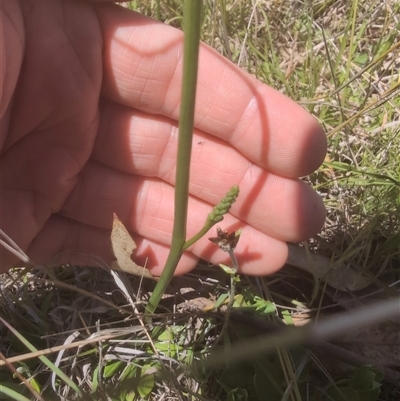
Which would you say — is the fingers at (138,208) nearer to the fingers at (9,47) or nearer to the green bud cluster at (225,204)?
the fingers at (9,47)

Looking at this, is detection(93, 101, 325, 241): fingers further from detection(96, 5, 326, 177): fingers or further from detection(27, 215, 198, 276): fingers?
detection(27, 215, 198, 276): fingers

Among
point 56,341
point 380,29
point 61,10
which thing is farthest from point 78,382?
point 380,29

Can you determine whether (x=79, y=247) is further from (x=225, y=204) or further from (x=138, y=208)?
(x=225, y=204)

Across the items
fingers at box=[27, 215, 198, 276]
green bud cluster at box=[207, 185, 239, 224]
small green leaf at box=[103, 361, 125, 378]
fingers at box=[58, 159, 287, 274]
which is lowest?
small green leaf at box=[103, 361, 125, 378]

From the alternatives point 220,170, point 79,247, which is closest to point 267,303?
point 220,170

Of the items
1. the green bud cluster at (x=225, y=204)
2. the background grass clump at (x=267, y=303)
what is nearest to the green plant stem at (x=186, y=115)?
the green bud cluster at (x=225, y=204)

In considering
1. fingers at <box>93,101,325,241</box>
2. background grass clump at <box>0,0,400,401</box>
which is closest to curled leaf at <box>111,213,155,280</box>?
background grass clump at <box>0,0,400,401</box>
